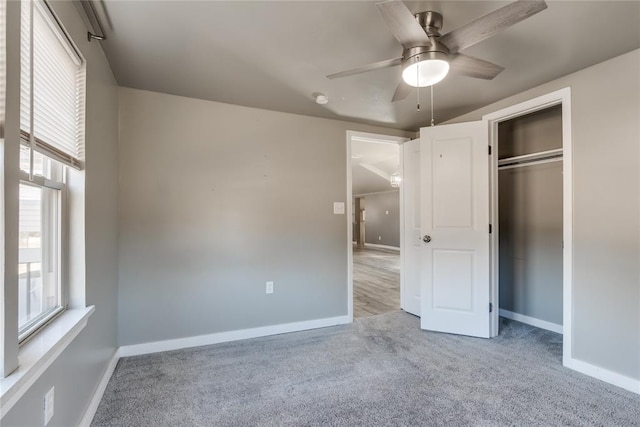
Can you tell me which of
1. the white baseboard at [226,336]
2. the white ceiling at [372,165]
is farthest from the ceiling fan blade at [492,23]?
the white ceiling at [372,165]

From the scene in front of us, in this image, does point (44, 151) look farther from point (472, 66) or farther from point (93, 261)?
point (472, 66)

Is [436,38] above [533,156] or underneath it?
above

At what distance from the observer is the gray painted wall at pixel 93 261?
4.23 ft

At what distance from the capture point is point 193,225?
2729mm

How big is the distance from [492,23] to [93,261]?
2.52 meters

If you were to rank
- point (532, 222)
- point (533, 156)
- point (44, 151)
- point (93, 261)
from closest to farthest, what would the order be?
point (44, 151) → point (93, 261) → point (533, 156) → point (532, 222)


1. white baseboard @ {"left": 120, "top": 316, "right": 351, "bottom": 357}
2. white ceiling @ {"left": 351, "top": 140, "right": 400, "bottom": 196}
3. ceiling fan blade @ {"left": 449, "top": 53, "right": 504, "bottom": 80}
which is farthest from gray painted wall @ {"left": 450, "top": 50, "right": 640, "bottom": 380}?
white ceiling @ {"left": 351, "top": 140, "right": 400, "bottom": 196}

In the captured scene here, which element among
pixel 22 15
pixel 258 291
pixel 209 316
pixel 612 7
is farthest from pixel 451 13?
pixel 209 316

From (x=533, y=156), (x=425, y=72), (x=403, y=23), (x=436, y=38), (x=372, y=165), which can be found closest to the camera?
(x=403, y=23)

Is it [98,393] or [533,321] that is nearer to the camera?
[98,393]

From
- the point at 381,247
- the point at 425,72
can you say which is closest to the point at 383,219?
the point at 381,247

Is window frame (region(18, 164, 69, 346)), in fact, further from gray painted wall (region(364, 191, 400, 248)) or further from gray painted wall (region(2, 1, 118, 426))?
gray painted wall (region(364, 191, 400, 248))

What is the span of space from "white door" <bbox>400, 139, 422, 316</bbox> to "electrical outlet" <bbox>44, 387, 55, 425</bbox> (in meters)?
3.24

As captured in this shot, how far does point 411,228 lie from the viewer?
362 centimetres
